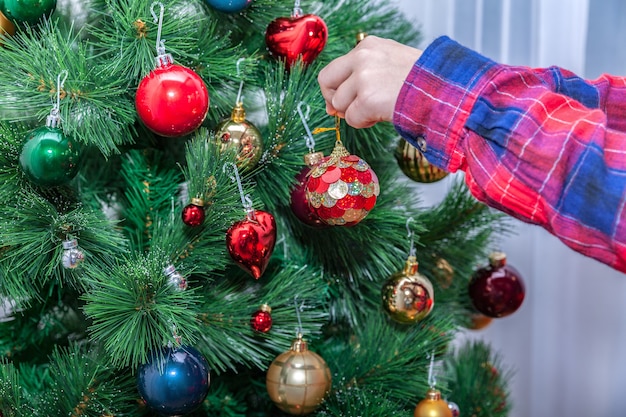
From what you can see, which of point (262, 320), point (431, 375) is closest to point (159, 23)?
point (262, 320)

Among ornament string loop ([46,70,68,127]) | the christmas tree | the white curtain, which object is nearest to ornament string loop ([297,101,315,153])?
the christmas tree

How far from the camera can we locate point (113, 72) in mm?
652

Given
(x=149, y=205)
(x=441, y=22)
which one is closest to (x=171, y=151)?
(x=149, y=205)

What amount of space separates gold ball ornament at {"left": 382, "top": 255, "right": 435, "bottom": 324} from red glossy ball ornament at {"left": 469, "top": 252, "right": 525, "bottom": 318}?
0.15m

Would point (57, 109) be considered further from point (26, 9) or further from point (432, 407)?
point (432, 407)

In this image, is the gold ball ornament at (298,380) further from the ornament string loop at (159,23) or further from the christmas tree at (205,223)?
the ornament string loop at (159,23)

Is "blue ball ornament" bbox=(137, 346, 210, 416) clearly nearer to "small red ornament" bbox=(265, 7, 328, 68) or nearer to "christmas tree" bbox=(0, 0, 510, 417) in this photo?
"christmas tree" bbox=(0, 0, 510, 417)

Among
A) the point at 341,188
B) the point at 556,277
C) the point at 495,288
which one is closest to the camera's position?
the point at 341,188

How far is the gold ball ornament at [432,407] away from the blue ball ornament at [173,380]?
258mm

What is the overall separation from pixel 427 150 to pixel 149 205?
0.37 metres

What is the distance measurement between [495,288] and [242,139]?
1.36 feet

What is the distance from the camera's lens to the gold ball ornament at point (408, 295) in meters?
0.79

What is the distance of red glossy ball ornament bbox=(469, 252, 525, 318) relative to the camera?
3.09 feet

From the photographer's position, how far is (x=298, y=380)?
2.37ft
